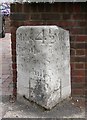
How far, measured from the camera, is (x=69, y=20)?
18.2 ft

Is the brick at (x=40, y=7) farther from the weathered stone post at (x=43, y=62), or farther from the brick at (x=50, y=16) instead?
the weathered stone post at (x=43, y=62)

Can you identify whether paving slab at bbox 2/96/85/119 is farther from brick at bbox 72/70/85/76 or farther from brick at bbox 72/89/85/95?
brick at bbox 72/70/85/76

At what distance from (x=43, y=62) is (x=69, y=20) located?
31.7 inches

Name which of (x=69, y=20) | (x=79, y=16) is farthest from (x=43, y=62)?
(x=79, y=16)

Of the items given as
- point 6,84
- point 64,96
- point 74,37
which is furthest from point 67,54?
point 6,84

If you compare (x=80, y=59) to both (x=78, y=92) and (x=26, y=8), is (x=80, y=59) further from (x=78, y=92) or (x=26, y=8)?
(x=26, y=8)

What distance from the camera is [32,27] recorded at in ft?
17.1

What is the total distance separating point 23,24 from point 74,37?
0.77 metres

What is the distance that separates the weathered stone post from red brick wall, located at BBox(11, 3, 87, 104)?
15cm

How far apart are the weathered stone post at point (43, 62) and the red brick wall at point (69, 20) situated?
152 millimetres

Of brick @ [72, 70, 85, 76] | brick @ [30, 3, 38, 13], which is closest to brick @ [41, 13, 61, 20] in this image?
brick @ [30, 3, 38, 13]

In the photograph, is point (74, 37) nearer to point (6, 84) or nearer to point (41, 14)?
point (41, 14)

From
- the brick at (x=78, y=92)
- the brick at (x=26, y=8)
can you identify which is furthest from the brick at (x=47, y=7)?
the brick at (x=78, y=92)

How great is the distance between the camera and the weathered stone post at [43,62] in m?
5.15
